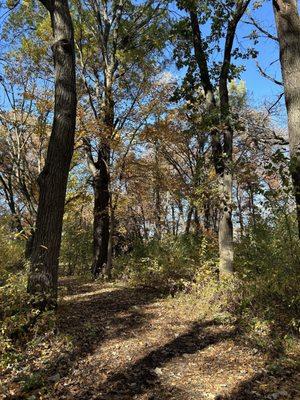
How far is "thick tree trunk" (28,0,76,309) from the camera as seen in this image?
5.68 metres

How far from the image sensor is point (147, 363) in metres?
4.54

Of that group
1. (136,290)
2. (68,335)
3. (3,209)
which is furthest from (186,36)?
(3,209)

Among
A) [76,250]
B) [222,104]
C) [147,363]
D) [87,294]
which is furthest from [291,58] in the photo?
[76,250]

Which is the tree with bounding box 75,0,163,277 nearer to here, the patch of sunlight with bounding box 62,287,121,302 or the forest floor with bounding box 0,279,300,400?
the patch of sunlight with bounding box 62,287,121,302

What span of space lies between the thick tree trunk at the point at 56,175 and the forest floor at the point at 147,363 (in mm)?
721

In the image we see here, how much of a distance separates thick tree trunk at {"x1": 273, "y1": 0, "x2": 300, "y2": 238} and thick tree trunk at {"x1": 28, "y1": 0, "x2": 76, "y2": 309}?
3.30 m

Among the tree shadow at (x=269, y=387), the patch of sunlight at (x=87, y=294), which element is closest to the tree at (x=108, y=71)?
the patch of sunlight at (x=87, y=294)

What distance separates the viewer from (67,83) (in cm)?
615

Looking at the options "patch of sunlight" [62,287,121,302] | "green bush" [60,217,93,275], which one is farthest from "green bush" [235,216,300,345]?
"green bush" [60,217,93,275]

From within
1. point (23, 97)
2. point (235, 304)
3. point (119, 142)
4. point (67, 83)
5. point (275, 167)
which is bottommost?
point (235, 304)

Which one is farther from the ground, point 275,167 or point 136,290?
point 275,167

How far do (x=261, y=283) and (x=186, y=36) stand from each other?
6307 mm

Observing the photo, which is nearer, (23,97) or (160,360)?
(160,360)

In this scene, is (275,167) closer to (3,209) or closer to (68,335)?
(68,335)
